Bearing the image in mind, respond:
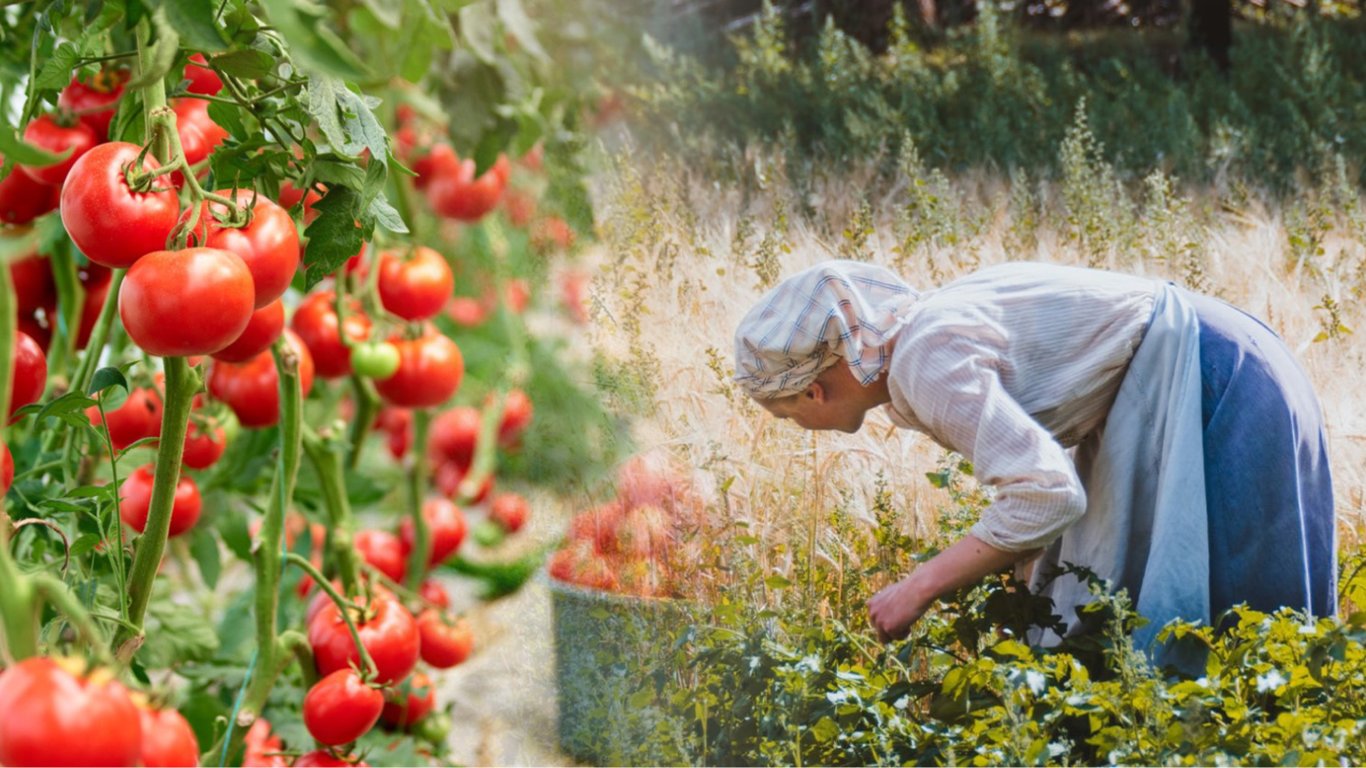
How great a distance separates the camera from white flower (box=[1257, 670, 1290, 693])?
3.37 ft

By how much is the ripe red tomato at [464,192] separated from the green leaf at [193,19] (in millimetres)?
1090

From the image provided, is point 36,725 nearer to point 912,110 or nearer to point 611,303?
point 611,303

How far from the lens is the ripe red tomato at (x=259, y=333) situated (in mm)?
966

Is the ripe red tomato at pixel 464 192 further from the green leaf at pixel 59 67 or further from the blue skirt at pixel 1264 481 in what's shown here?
the blue skirt at pixel 1264 481

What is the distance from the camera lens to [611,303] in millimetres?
1217

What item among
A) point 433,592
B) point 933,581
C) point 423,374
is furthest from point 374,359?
point 933,581

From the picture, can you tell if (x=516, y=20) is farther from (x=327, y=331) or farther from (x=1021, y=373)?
(x=1021, y=373)

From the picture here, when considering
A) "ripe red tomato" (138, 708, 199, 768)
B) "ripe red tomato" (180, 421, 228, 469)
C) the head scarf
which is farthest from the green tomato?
"ripe red tomato" (138, 708, 199, 768)

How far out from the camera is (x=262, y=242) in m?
0.84

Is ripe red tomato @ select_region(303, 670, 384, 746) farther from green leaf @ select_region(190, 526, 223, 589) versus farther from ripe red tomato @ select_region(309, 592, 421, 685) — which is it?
green leaf @ select_region(190, 526, 223, 589)

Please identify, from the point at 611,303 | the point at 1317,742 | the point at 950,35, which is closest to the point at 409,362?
the point at 611,303

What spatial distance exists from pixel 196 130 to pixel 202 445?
1.21 ft

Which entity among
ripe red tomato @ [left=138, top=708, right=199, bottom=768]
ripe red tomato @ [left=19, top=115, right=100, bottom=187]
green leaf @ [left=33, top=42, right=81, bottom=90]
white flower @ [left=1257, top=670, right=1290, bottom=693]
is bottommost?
white flower @ [left=1257, top=670, right=1290, bottom=693]

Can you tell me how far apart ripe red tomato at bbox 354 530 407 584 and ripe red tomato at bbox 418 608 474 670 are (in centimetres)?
20
